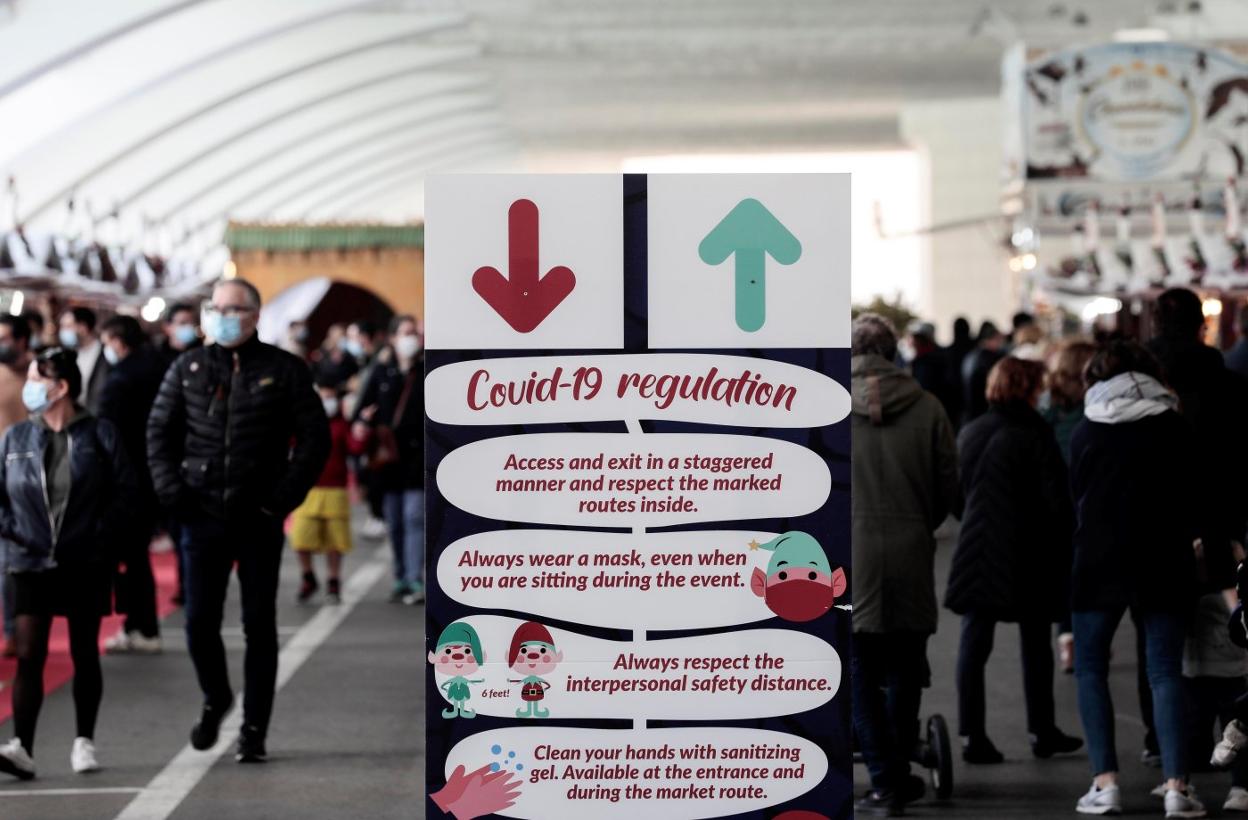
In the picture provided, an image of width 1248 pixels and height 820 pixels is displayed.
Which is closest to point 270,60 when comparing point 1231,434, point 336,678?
point 336,678

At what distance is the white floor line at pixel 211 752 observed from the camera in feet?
24.9

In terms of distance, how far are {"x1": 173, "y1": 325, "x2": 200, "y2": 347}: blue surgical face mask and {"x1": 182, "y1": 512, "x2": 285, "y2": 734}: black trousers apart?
488 centimetres

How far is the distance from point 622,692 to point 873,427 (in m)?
3.02

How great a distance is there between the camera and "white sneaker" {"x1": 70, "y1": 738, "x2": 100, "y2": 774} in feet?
27.0

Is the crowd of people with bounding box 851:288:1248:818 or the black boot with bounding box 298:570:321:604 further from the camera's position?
the black boot with bounding box 298:570:321:604

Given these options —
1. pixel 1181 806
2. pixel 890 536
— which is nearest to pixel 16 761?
pixel 890 536

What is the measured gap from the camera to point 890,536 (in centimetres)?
738

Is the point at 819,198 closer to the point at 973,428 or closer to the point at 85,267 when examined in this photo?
the point at 973,428

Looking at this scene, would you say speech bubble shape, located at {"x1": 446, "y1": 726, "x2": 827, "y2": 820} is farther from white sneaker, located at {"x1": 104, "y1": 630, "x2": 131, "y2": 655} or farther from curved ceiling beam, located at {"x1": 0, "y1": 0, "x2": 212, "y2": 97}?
curved ceiling beam, located at {"x1": 0, "y1": 0, "x2": 212, "y2": 97}

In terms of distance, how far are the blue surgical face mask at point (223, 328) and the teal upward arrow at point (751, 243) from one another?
4258 mm

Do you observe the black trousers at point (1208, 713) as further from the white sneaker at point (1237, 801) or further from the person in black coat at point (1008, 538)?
the person in black coat at point (1008, 538)

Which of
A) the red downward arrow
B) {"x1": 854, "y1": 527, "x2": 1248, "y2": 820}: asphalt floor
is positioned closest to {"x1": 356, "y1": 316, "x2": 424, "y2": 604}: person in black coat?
{"x1": 854, "y1": 527, "x2": 1248, "y2": 820}: asphalt floor

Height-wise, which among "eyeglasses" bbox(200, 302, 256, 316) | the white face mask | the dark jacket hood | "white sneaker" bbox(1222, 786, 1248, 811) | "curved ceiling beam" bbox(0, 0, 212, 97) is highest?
"curved ceiling beam" bbox(0, 0, 212, 97)

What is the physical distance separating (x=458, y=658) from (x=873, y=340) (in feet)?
10.9
